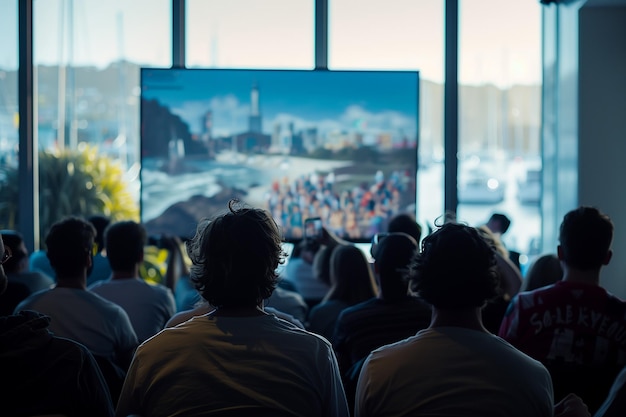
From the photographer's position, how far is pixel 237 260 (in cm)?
176

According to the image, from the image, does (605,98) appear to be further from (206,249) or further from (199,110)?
(206,249)

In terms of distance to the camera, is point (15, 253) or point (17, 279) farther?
point (15, 253)

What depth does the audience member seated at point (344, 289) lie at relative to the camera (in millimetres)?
3215

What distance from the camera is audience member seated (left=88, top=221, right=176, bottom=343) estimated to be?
3225mm

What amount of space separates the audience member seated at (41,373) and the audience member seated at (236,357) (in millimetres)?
153

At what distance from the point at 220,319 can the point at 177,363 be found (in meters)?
0.14

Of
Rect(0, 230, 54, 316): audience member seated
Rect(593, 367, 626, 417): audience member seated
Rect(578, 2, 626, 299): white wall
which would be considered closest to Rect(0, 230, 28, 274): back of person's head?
Rect(0, 230, 54, 316): audience member seated

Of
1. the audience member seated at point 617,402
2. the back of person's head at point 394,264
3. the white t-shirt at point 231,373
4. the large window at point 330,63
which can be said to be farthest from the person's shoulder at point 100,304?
the large window at point 330,63

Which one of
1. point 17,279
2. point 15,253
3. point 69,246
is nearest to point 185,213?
point 15,253

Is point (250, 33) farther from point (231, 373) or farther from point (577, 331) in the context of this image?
point (231, 373)

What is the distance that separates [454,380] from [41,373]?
0.93 meters

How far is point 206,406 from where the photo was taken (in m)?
1.59

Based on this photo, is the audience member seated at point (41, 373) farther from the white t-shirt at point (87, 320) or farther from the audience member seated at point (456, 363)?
the white t-shirt at point (87, 320)

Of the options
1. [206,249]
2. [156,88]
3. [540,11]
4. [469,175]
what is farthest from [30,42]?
[206,249]
